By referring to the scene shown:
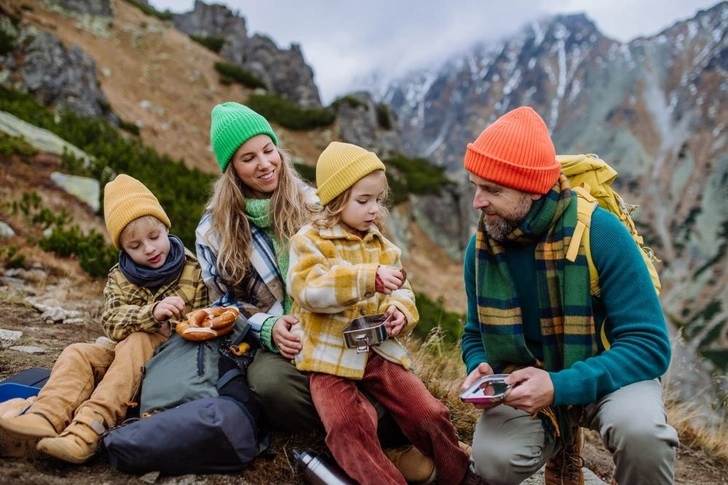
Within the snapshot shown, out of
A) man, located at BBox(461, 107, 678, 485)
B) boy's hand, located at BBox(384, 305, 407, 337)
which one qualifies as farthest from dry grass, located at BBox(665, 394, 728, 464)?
boy's hand, located at BBox(384, 305, 407, 337)

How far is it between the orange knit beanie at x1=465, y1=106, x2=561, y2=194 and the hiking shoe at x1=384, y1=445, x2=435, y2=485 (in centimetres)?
137

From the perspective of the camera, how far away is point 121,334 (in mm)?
2828

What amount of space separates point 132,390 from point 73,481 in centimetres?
50

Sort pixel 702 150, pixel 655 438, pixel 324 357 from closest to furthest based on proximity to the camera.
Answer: pixel 655 438 → pixel 324 357 → pixel 702 150

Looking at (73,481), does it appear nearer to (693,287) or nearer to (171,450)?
(171,450)

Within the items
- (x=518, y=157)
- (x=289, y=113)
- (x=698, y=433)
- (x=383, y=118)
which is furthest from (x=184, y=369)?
(x=383, y=118)

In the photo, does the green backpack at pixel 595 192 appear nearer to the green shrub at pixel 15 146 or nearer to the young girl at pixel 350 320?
the young girl at pixel 350 320

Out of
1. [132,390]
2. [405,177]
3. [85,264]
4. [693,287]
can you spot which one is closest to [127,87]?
[405,177]

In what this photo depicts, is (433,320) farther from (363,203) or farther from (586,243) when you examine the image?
(586,243)

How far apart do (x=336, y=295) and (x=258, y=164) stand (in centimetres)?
111

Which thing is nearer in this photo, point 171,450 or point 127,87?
point 171,450

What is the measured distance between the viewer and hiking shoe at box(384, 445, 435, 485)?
2.61 metres

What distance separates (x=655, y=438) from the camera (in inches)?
80.9

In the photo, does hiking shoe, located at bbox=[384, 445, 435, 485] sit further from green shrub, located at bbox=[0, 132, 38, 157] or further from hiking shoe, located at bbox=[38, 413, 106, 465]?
green shrub, located at bbox=[0, 132, 38, 157]
